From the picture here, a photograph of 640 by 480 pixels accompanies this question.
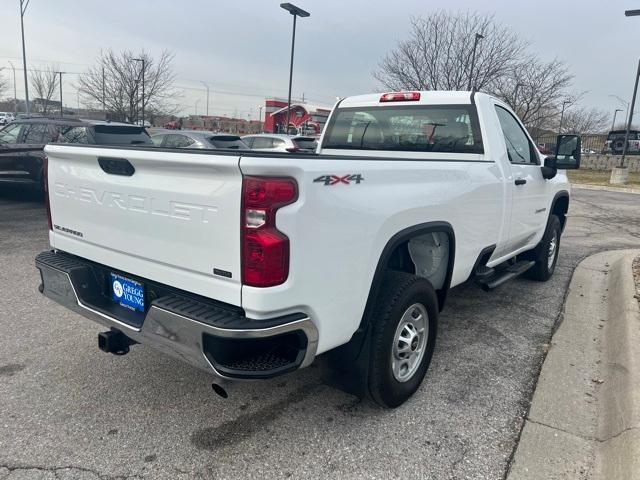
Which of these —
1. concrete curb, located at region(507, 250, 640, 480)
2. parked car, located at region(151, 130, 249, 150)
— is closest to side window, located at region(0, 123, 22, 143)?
parked car, located at region(151, 130, 249, 150)

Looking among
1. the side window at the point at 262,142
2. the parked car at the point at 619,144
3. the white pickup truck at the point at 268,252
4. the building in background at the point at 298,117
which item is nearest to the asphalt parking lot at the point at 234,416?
the white pickup truck at the point at 268,252

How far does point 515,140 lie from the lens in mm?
4676

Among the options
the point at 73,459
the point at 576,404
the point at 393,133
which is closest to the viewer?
the point at 73,459

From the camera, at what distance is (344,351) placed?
2746mm

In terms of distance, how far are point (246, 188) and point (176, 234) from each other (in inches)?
20.3

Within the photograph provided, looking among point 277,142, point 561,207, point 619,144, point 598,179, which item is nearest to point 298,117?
→ point 619,144

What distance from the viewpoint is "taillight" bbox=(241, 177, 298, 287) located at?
6.86 feet

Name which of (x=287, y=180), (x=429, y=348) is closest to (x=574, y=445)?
(x=429, y=348)

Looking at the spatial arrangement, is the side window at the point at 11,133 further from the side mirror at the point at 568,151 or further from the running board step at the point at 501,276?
the side mirror at the point at 568,151

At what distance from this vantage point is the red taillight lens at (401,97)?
4.49 meters

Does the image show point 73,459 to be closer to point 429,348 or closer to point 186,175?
point 186,175

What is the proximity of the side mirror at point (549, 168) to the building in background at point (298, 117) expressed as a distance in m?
33.1

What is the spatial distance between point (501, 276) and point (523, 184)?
0.85 m

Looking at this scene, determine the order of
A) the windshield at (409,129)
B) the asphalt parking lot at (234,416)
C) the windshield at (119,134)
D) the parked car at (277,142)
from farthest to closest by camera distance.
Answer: the parked car at (277,142)
the windshield at (119,134)
the windshield at (409,129)
the asphalt parking lot at (234,416)
